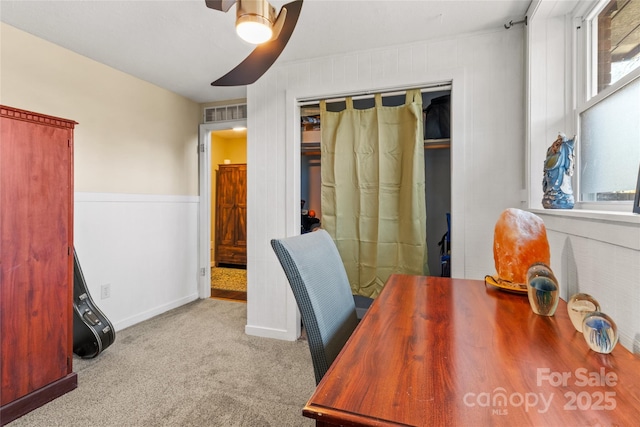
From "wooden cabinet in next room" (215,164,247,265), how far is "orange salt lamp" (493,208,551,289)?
4.39 m

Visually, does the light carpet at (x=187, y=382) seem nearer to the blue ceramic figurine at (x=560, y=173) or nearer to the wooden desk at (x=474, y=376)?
the wooden desk at (x=474, y=376)

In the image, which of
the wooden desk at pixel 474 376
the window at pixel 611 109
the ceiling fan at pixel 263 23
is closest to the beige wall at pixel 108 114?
the ceiling fan at pixel 263 23

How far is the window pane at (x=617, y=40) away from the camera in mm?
1220

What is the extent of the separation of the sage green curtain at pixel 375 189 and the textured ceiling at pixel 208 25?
0.44 metres

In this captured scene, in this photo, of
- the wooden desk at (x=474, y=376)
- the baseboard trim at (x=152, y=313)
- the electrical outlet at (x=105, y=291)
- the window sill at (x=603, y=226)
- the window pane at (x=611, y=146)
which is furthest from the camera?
the baseboard trim at (x=152, y=313)

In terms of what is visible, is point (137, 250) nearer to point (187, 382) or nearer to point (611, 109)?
point (187, 382)

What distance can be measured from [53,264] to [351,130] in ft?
7.23

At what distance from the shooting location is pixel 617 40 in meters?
1.36

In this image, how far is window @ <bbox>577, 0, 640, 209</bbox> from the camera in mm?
1198

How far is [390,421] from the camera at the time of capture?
521 mm

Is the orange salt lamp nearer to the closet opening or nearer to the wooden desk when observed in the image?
the wooden desk

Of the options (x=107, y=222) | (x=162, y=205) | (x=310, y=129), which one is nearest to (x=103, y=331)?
(x=107, y=222)

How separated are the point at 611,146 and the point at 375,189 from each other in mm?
1430

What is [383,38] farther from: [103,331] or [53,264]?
[103,331]
